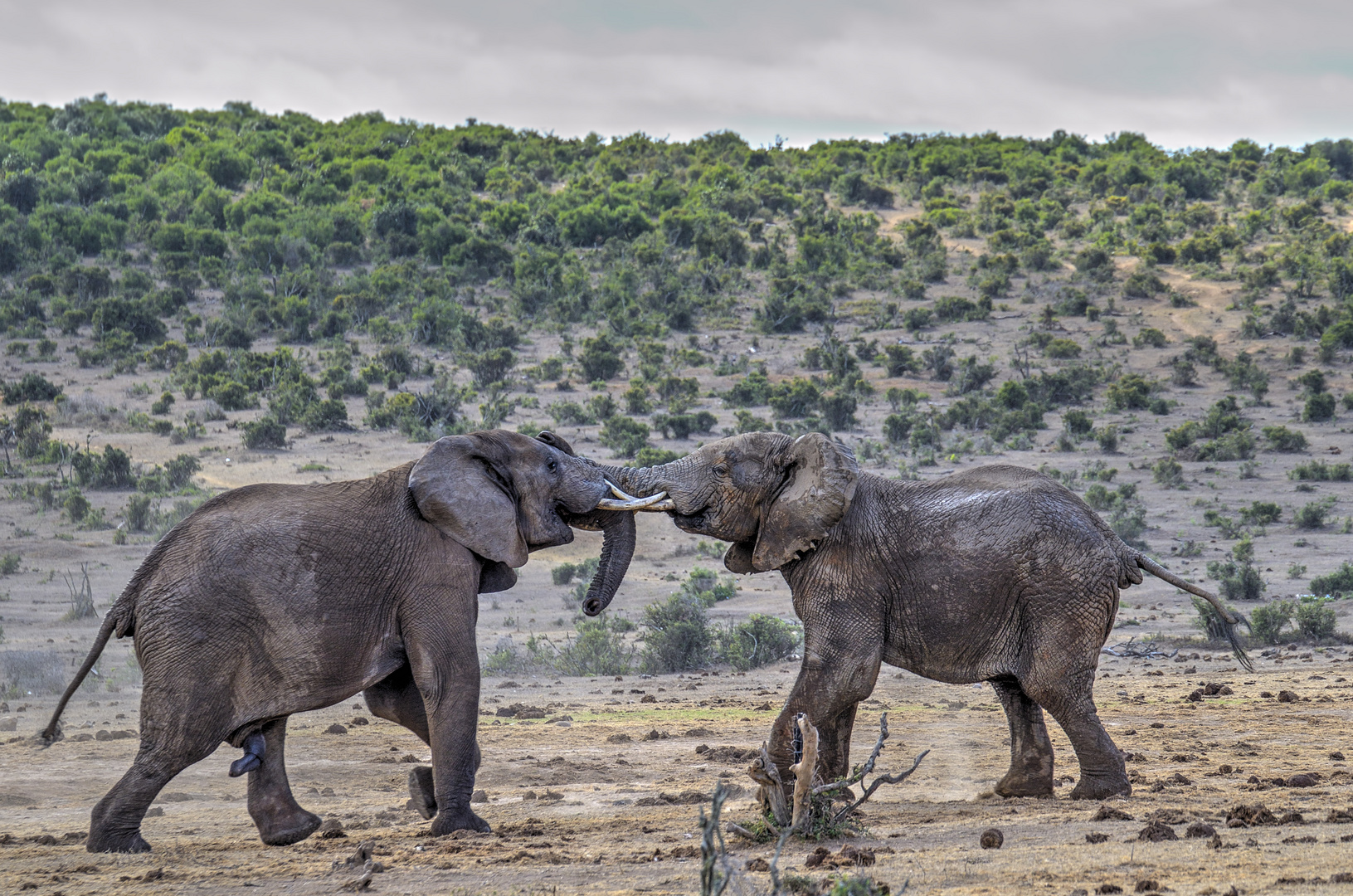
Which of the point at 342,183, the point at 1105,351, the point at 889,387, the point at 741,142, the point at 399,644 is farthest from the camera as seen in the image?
the point at 741,142

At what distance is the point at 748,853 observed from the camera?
7.90m

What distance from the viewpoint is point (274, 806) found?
29.5ft

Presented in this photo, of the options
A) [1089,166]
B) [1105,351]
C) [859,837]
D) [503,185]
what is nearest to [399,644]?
[859,837]

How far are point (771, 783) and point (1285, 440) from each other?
26.0 m

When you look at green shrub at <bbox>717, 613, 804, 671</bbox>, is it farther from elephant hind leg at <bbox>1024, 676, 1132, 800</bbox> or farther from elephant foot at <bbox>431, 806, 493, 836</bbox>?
elephant foot at <bbox>431, 806, 493, 836</bbox>

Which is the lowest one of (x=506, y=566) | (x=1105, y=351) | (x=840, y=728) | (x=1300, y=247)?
(x=840, y=728)

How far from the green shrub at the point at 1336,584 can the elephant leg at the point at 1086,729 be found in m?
13.2

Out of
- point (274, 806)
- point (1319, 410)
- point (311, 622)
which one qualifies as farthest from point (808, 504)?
point (1319, 410)

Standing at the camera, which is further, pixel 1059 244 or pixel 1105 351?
pixel 1059 244

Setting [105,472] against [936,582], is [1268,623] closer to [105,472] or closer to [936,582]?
[936,582]

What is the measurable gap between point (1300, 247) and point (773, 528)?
42.1 meters

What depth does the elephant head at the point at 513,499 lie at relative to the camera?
9211 millimetres

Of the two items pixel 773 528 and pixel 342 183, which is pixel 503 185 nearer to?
pixel 342 183

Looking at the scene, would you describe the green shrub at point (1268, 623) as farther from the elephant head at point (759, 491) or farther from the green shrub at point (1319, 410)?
the green shrub at point (1319, 410)
